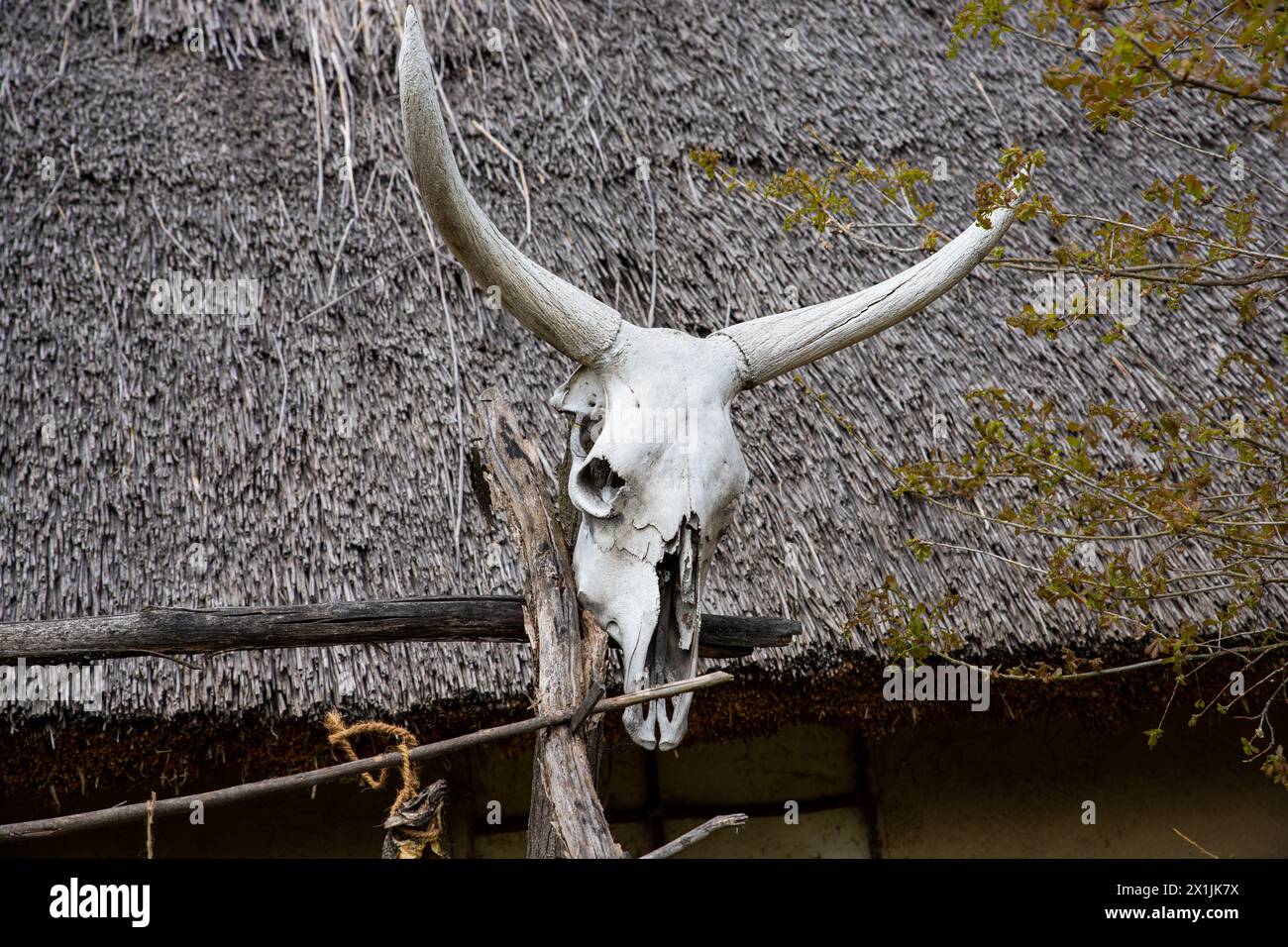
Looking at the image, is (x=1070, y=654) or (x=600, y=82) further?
(x=600, y=82)

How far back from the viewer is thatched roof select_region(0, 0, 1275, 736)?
279cm

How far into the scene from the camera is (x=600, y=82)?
3830 millimetres

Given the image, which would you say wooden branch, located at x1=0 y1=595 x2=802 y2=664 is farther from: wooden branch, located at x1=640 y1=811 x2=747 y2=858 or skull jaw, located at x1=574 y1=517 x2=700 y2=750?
wooden branch, located at x1=640 y1=811 x2=747 y2=858

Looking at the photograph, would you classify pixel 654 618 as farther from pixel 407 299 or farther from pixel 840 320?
pixel 407 299

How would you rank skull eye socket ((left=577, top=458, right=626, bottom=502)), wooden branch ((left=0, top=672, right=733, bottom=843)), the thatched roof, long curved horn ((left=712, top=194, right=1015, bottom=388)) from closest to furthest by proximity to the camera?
wooden branch ((left=0, top=672, right=733, bottom=843)) → skull eye socket ((left=577, top=458, right=626, bottom=502)) → long curved horn ((left=712, top=194, right=1015, bottom=388)) → the thatched roof

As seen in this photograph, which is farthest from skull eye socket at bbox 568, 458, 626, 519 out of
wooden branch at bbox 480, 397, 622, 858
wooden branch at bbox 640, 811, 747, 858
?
wooden branch at bbox 640, 811, 747, 858

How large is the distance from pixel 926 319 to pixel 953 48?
4.67ft

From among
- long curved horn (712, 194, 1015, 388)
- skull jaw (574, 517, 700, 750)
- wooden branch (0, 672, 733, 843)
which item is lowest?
wooden branch (0, 672, 733, 843)

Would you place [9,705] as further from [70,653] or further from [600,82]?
[600,82]

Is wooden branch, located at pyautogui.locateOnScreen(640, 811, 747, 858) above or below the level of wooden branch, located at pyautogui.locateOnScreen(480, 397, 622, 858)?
below

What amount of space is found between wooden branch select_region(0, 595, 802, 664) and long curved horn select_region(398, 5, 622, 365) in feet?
1.37

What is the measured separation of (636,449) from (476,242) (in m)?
0.35
